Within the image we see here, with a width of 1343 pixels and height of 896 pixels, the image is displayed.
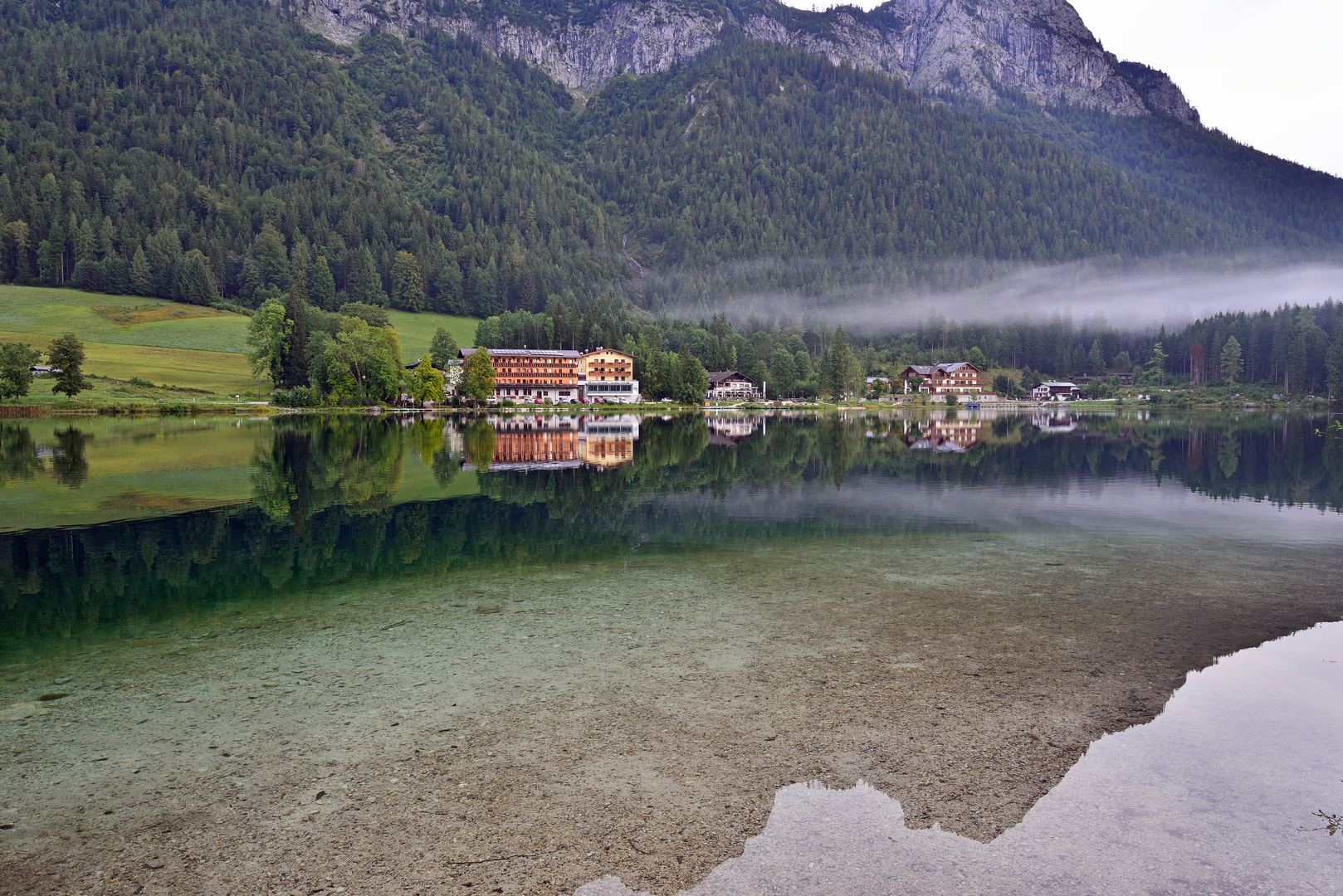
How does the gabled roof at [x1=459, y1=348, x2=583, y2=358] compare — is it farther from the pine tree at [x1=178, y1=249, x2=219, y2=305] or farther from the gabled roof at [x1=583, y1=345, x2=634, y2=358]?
the pine tree at [x1=178, y1=249, x2=219, y2=305]

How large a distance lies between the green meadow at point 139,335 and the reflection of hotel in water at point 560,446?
57.6m

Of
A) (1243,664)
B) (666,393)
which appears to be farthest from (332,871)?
(666,393)

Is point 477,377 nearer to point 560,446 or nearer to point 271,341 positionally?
point 271,341

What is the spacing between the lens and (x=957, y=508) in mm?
25250

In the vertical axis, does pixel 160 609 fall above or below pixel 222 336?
below

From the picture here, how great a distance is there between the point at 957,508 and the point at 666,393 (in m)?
136

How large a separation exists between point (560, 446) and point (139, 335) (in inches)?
4567

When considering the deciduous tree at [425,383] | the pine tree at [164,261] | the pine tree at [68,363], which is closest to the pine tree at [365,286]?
the pine tree at [164,261]

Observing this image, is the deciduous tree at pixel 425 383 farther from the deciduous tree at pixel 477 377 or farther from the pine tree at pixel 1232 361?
the pine tree at pixel 1232 361

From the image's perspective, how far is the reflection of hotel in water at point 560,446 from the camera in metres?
41.9

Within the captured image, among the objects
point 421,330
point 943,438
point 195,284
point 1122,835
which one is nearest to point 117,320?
point 195,284

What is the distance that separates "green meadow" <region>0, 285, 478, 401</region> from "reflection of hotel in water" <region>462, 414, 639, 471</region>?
2269 inches

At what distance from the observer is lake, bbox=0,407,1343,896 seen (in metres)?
6.02

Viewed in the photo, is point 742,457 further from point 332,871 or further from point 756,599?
point 332,871
